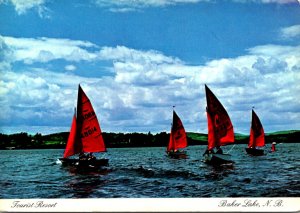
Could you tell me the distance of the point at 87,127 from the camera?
8.66 m

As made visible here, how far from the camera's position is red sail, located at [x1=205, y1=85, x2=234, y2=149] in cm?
593

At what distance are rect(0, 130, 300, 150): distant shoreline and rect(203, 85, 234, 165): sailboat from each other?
20 centimetres

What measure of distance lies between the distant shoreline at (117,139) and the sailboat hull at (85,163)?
1.71 metres

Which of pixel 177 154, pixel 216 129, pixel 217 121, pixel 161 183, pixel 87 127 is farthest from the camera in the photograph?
pixel 177 154

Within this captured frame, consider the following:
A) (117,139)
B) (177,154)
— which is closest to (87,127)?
(177,154)

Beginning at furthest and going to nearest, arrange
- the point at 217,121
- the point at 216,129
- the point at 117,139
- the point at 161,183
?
the point at 216,129 < the point at 217,121 < the point at 117,139 < the point at 161,183

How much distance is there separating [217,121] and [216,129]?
618 millimetres

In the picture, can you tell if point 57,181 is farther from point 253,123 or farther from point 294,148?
point 294,148

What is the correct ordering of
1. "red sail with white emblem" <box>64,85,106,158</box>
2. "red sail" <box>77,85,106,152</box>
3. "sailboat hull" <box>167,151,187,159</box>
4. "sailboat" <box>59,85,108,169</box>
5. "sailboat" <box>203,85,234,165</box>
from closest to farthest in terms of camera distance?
"sailboat" <box>203,85,234,165</box> < "red sail" <box>77,85,106,152</box> < "red sail with white emblem" <box>64,85,106,158</box> < "sailboat" <box>59,85,108,169</box> < "sailboat hull" <box>167,151,187,159</box>

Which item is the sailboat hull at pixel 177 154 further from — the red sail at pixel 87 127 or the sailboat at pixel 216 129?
the red sail at pixel 87 127

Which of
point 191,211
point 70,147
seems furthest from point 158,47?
point 70,147

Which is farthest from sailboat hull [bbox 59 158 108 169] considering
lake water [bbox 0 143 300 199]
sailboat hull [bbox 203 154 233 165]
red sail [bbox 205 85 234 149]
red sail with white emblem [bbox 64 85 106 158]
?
red sail [bbox 205 85 234 149]

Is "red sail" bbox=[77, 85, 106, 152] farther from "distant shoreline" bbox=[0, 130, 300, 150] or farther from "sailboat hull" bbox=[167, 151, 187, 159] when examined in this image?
"sailboat hull" bbox=[167, 151, 187, 159]

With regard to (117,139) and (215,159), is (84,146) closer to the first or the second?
(215,159)
